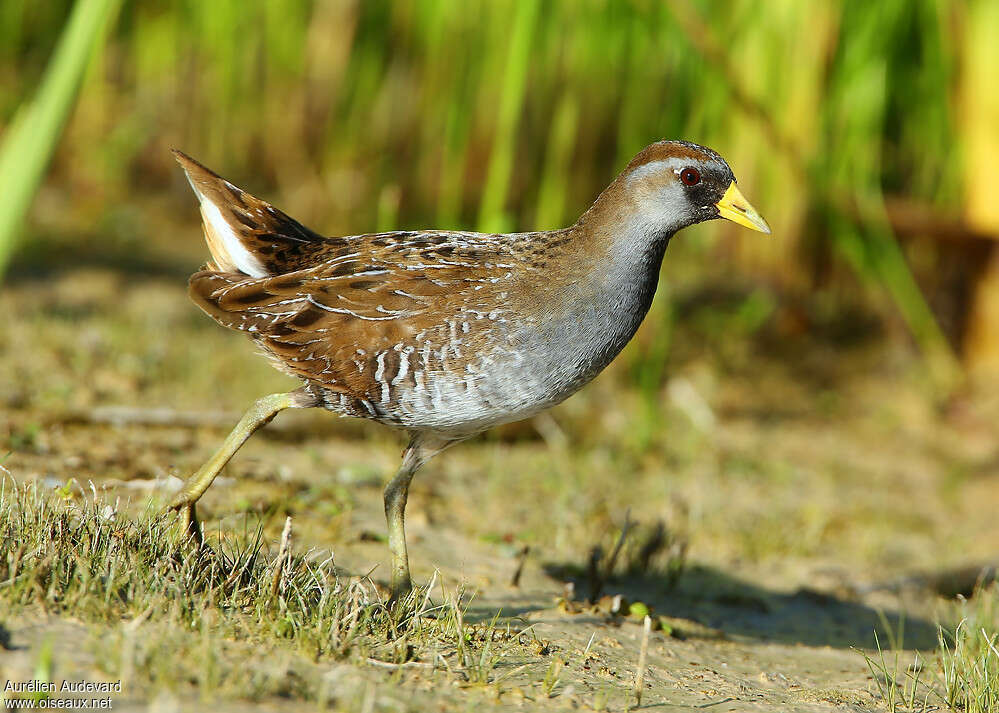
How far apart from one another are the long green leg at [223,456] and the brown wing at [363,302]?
12 cm

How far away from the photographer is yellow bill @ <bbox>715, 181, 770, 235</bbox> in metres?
3.68

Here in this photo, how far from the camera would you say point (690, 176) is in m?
3.62

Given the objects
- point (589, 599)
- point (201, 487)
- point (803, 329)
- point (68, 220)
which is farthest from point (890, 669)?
point (68, 220)

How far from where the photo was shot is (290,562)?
10.0 feet

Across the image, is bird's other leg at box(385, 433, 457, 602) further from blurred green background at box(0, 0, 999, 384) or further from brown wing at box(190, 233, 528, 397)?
blurred green background at box(0, 0, 999, 384)

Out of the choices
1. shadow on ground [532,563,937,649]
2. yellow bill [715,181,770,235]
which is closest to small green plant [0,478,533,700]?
shadow on ground [532,563,937,649]

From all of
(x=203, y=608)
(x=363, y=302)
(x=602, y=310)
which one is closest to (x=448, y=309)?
(x=363, y=302)

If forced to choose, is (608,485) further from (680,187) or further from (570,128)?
(680,187)

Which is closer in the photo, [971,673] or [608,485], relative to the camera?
[971,673]

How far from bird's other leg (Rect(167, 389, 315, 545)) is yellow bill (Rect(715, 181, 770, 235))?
4.80 ft

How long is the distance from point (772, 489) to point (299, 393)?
3.25 m

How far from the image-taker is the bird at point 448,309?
10.9ft

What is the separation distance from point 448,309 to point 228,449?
82cm

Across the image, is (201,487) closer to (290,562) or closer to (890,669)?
(290,562)
